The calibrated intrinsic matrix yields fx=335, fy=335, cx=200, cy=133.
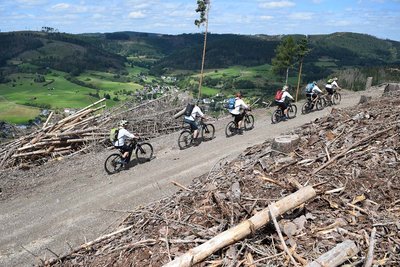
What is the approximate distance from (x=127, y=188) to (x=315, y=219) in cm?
834

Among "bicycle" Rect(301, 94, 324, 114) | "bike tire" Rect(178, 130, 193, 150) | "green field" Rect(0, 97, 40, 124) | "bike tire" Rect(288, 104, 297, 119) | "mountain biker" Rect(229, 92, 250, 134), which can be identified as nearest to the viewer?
"bike tire" Rect(178, 130, 193, 150)

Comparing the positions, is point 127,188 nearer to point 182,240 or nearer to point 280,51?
point 182,240

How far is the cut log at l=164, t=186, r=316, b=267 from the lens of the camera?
576 cm

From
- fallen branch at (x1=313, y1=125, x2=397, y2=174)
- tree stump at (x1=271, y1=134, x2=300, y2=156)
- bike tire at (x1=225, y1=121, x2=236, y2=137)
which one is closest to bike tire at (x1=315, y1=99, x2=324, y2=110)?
bike tire at (x1=225, y1=121, x2=236, y2=137)

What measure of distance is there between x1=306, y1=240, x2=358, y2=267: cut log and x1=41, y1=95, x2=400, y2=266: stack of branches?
0.02 meters

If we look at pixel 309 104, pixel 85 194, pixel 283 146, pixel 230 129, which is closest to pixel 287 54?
pixel 309 104

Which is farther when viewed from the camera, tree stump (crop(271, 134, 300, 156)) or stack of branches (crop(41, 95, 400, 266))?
tree stump (crop(271, 134, 300, 156))

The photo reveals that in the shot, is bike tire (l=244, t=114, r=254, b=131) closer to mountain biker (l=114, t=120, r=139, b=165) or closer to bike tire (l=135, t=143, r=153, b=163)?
bike tire (l=135, t=143, r=153, b=163)

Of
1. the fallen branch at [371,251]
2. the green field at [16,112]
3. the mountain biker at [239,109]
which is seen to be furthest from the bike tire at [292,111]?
the green field at [16,112]

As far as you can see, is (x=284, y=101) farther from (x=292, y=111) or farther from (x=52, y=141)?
(x=52, y=141)

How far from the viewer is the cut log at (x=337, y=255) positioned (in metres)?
5.34

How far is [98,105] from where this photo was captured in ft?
72.6

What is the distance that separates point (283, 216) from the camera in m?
6.76

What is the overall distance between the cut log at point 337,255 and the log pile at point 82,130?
14702 mm
